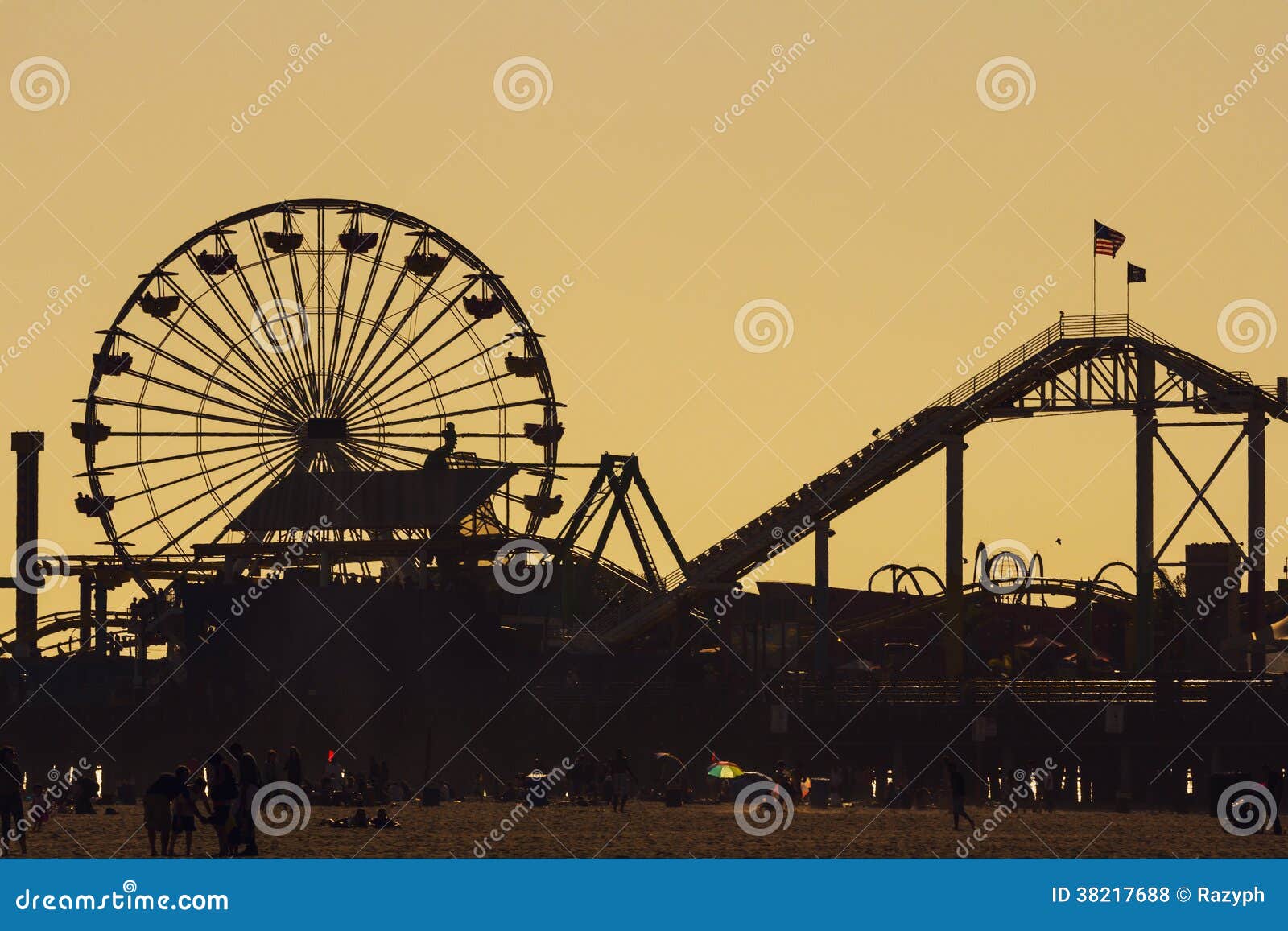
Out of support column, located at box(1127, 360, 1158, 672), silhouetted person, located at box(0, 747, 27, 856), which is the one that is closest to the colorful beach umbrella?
support column, located at box(1127, 360, 1158, 672)

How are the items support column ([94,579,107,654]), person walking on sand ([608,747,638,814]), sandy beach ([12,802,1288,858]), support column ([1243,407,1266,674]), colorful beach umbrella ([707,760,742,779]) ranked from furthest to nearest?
support column ([94,579,107,654])
support column ([1243,407,1266,674])
colorful beach umbrella ([707,760,742,779])
person walking on sand ([608,747,638,814])
sandy beach ([12,802,1288,858])

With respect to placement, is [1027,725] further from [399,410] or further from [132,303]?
[132,303]

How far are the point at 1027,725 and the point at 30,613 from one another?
40.7 metres

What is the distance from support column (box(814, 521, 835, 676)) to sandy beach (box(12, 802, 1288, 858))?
19.4 m

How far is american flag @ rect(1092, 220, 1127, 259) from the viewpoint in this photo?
2803 inches

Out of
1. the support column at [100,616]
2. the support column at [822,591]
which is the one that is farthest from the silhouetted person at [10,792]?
the support column at [100,616]

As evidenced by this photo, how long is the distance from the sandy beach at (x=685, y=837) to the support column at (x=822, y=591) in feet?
63.7

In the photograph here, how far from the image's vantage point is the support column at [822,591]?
75.4 m

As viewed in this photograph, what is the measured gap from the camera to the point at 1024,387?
238 feet

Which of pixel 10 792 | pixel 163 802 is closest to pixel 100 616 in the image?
pixel 10 792

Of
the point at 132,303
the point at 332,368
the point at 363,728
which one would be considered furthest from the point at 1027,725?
the point at 132,303

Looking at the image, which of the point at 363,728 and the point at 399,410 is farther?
the point at 399,410

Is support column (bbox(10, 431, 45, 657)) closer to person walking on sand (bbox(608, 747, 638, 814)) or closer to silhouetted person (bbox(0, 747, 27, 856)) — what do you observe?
person walking on sand (bbox(608, 747, 638, 814))

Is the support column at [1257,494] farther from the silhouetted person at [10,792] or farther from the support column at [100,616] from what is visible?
the silhouetted person at [10,792]
